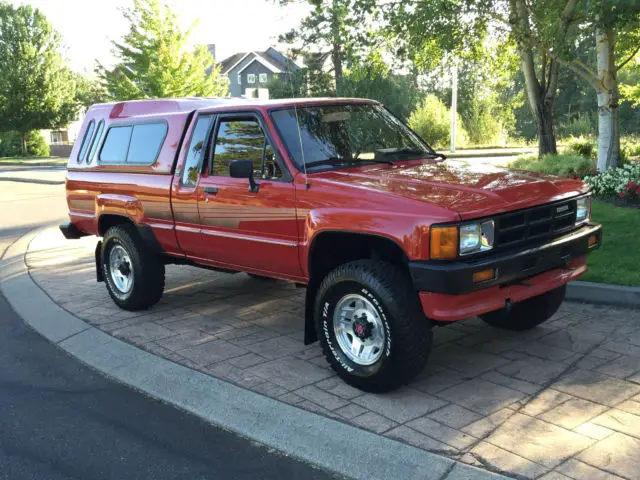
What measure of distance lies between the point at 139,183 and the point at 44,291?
235 cm

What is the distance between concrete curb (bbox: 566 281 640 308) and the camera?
5.96m

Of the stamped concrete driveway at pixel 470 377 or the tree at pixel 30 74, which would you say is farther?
the tree at pixel 30 74

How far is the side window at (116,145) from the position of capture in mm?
6629

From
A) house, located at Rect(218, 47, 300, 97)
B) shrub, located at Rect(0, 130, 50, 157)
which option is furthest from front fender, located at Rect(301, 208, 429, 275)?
house, located at Rect(218, 47, 300, 97)

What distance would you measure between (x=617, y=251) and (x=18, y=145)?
51755 mm

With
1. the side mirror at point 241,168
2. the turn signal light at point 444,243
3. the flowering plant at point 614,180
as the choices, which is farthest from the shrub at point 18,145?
the turn signal light at point 444,243

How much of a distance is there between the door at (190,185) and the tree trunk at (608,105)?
29.1ft

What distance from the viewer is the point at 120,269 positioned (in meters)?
6.78

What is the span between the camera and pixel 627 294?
5.99 metres

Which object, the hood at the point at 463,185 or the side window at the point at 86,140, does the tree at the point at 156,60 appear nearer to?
the side window at the point at 86,140

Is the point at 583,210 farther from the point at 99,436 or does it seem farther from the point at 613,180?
the point at 613,180

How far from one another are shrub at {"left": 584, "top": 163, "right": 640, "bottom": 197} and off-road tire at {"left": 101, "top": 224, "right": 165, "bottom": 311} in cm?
738

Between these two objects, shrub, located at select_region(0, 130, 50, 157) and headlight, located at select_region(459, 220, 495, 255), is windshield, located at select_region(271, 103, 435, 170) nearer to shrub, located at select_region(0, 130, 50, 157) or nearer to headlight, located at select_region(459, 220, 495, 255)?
headlight, located at select_region(459, 220, 495, 255)

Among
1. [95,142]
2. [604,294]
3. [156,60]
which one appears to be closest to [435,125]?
[156,60]
